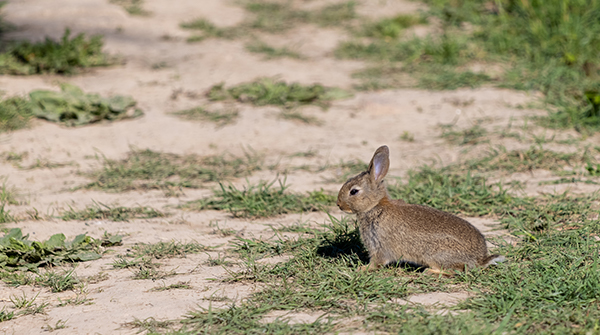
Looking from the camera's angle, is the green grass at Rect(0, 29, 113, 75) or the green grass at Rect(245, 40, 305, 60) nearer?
the green grass at Rect(0, 29, 113, 75)

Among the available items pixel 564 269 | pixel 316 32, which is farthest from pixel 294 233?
pixel 316 32

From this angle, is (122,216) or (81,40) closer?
(122,216)

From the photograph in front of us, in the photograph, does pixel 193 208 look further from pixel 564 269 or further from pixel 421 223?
pixel 564 269

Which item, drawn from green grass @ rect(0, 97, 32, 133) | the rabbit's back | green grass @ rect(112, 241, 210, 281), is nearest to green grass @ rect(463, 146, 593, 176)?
the rabbit's back

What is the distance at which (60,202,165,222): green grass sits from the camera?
4.86m

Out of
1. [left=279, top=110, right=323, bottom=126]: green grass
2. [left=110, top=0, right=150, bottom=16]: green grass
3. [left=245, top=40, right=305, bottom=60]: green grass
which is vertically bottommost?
[left=279, top=110, right=323, bottom=126]: green grass

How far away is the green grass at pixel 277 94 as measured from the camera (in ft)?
24.5

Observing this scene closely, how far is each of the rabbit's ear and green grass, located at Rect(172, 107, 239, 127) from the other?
3.23 meters

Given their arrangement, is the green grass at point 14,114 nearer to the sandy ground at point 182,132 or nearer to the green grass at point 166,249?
the sandy ground at point 182,132

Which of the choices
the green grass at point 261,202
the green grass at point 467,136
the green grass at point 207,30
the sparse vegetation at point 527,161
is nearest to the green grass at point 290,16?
the green grass at point 207,30

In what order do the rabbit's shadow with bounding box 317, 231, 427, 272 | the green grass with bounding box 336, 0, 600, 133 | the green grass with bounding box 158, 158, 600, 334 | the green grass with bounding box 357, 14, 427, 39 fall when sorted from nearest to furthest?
the green grass with bounding box 158, 158, 600, 334, the rabbit's shadow with bounding box 317, 231, 427, 272, the green grass with bounding box 336, 0, 600, 133, the green grass with bounding box 357, 14, 427, 39

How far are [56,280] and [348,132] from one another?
3.77 metres

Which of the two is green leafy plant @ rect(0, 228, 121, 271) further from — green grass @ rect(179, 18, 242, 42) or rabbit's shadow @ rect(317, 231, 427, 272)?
green grass @ rect(179, 18, 242, 42)

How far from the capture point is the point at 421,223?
12.7 ft
